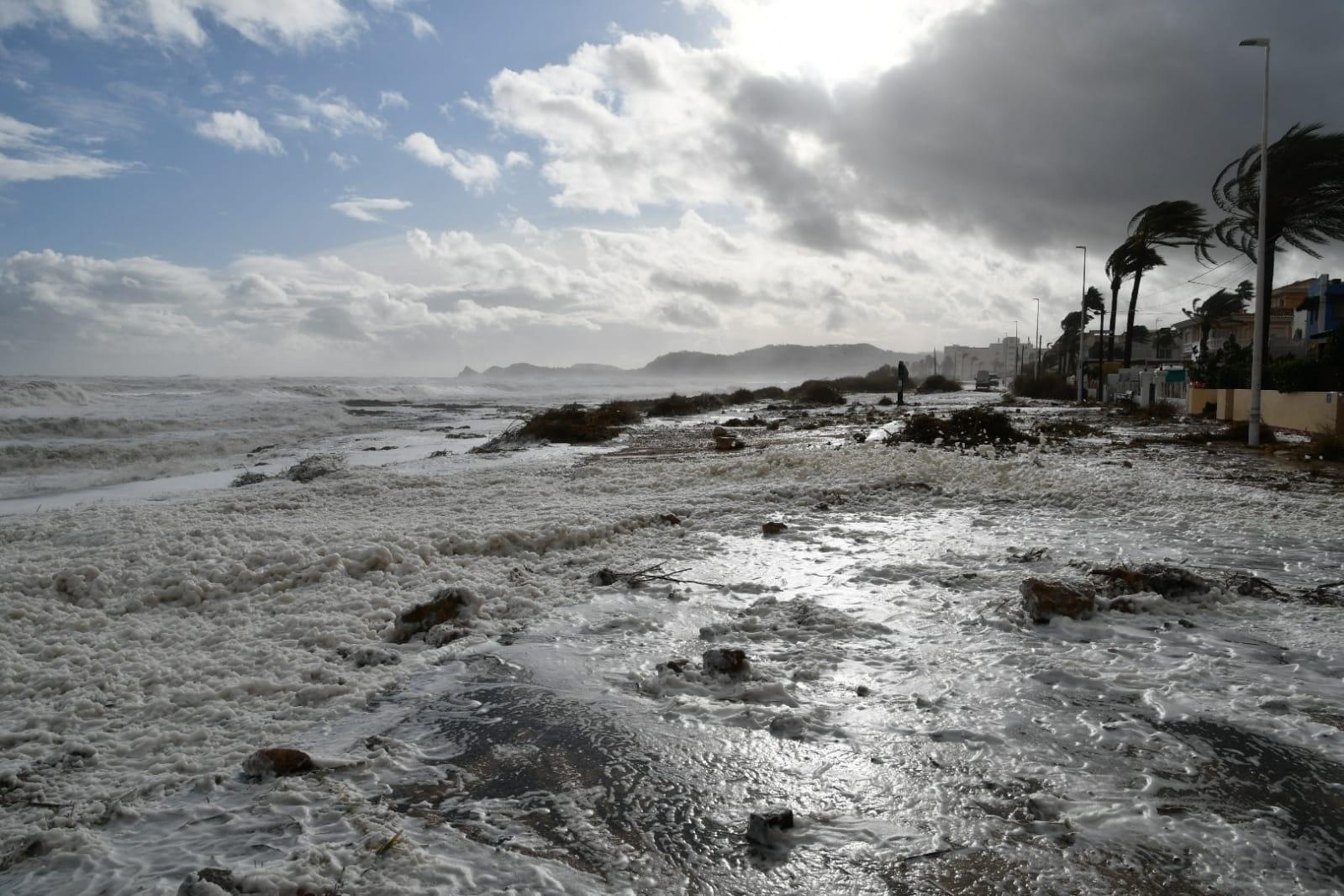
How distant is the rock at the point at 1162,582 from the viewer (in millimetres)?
5293

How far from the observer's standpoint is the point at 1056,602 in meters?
4.90

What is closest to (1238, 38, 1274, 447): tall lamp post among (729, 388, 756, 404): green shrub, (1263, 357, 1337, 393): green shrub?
(1263, 357, 1337, 393): green shrub

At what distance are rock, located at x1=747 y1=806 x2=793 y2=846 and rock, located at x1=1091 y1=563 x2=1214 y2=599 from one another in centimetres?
377

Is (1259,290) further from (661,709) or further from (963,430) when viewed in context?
(661,709)

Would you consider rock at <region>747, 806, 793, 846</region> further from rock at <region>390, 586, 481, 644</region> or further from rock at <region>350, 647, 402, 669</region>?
rock at <region>390, 586, 481, 644</region>

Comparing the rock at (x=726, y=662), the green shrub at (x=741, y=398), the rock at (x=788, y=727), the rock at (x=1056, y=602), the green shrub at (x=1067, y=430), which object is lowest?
the rock at (x=788, y=727)

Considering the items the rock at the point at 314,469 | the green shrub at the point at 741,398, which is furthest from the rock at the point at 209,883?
the green shrub at the point at 741,398

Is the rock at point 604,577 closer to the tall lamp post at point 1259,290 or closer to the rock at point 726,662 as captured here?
the rock at point 726,662

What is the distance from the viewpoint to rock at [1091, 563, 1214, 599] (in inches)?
208

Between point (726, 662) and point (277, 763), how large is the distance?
6.83 feet

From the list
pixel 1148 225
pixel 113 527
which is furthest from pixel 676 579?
pixel 1148 225

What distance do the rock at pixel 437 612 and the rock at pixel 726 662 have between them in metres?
1.82

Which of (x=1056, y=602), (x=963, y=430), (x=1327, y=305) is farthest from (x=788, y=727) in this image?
(x=1327, y=305)

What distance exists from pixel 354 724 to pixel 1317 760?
4.04 m
